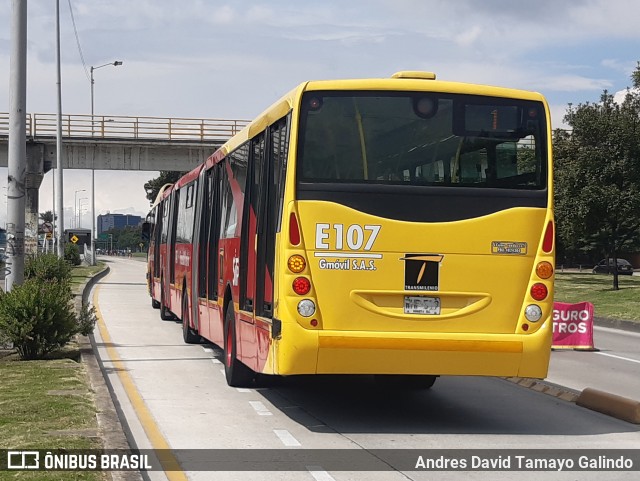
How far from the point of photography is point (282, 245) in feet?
33.9

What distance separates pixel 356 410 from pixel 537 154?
11.3 ft

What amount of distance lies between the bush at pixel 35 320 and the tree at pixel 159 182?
107 m

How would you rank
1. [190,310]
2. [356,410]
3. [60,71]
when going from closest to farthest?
1. [356,410]
2. [190,310]
3. [60,71]

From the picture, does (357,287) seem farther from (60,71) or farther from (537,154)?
(60,71)

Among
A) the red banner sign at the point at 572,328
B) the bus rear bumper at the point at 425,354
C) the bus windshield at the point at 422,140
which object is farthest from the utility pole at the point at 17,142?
the red banner sign at the point at 572,328

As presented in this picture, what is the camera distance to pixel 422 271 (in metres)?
10.4

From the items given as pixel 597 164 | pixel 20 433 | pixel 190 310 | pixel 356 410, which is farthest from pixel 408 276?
pixel 597 164

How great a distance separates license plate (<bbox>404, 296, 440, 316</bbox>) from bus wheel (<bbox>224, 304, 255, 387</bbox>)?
11.3ft

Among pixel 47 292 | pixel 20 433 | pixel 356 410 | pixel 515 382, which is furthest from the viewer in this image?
pixel 47 292

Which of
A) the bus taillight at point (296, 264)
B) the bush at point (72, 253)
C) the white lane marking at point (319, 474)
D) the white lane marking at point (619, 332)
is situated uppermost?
the bus taillight at point (296, 264)

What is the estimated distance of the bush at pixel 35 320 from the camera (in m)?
15.4

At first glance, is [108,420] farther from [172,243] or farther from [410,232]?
[172,243]

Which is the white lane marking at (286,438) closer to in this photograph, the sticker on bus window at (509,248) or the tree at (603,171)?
the sticker on bus window at (509,248)

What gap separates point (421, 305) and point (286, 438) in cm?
180
